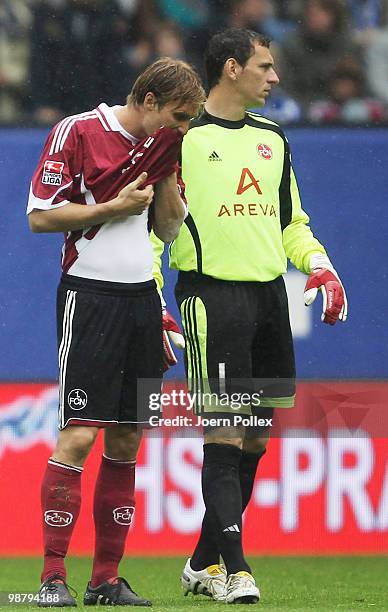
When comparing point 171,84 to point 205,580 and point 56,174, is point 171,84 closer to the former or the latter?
point 56,174

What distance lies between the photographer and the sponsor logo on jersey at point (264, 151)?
524 centimetres

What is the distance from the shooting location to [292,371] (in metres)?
5.28

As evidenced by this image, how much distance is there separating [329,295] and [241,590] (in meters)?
1.13

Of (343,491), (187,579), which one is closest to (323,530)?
(343,491)

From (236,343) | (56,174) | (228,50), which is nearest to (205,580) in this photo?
(236,343)

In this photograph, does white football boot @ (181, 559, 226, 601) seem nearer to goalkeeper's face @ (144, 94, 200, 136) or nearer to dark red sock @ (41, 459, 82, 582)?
dark red sock @ (41, 459, 82, 582)

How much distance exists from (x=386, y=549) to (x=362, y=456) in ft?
1.57

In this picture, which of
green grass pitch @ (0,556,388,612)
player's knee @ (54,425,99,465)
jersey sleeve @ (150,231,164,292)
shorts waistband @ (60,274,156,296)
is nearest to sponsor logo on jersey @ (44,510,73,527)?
player's knee @ (54,425,99,465)

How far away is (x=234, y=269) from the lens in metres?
5.13

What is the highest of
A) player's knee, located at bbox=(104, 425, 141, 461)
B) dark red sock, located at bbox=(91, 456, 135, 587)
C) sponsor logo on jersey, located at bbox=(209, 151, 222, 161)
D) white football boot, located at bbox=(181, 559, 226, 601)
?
sponsor logo on jersey, located at bbox=(209, 151, 222, 161)

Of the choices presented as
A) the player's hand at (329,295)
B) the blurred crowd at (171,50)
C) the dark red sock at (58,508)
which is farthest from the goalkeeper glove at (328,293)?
the blurred crowd at (171,50)

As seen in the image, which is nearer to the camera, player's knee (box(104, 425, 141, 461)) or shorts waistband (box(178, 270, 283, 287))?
player's knee (box(104, 425, 141, 461))

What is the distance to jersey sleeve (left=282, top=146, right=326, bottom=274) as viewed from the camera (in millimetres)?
5363

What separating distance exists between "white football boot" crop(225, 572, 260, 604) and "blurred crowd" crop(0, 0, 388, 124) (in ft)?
11.0
